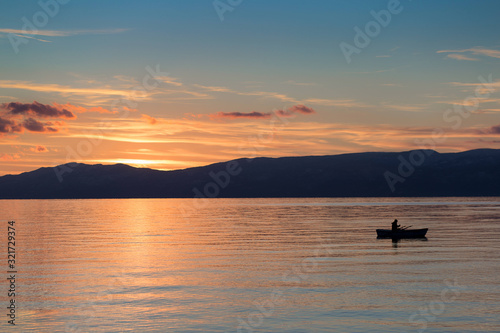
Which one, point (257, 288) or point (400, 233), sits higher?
point (400, 233)

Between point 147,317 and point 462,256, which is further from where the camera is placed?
point 462,256

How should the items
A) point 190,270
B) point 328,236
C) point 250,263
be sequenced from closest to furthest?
point 190,270 → point 250,263 → point 328,236

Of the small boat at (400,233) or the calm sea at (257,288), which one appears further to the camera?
the small boat at (400,233)

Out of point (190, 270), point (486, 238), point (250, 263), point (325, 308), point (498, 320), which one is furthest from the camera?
point (486, 238)

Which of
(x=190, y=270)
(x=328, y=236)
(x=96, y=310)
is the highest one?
(x=328, y=236)

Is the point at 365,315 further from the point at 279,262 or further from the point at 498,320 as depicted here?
the point at 279,262

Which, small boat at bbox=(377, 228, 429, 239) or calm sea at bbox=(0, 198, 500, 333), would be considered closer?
calm sea at bbox=(0, 198, 500, 333)

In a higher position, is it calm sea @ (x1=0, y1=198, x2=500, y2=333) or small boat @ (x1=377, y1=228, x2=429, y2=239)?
small boat @ (x1=377, y1=228, x2=429, y2=239)

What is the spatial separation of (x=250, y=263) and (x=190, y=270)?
21.5 ft

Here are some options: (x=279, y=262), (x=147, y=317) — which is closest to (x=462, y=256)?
(x=279, y=262)

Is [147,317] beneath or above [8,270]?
beneath

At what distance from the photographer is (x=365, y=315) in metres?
31.8

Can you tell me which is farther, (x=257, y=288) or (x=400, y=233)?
(x=400, y=233)

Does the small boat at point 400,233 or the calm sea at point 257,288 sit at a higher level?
the small boat at point 400,233
